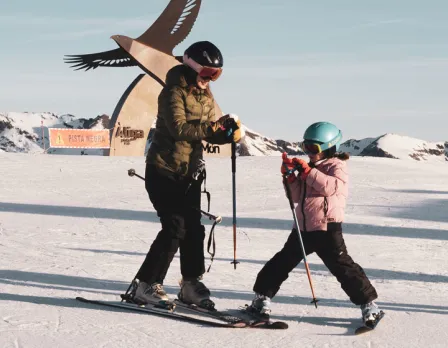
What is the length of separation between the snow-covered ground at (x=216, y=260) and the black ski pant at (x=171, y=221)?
0.41 meters

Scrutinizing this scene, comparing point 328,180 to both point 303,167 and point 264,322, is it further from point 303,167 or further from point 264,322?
point 264,322

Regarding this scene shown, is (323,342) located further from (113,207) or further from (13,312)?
(113,207)

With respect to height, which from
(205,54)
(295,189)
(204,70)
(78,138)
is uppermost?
(205,54)

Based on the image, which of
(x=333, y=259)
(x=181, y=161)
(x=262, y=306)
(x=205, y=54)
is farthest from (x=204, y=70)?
(x=262, y=306)

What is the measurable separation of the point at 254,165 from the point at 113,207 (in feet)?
22.7

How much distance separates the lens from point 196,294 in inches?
212

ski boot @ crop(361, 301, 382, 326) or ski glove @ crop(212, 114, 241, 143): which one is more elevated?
ski glove @ crop(212, 114, 241, 143)

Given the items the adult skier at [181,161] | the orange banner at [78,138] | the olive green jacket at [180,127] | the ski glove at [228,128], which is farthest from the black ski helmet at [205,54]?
the orange banner at [78,138]

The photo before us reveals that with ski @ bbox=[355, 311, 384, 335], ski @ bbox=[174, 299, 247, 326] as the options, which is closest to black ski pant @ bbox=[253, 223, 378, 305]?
ski @ bbox=[355, 311, 384, 335]

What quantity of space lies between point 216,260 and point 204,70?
3.16 meters

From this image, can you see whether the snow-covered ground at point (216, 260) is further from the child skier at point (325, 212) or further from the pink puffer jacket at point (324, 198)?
the pink puffer jacket at point (324, 198)

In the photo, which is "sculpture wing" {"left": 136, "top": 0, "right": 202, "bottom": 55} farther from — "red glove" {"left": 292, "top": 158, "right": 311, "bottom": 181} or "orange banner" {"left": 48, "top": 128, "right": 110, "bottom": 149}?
"red glove" {"left": 292, "top": 158, "right": 311, "bottom": 181}

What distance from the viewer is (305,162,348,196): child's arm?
187 inches

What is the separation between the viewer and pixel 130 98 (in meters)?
27.4
